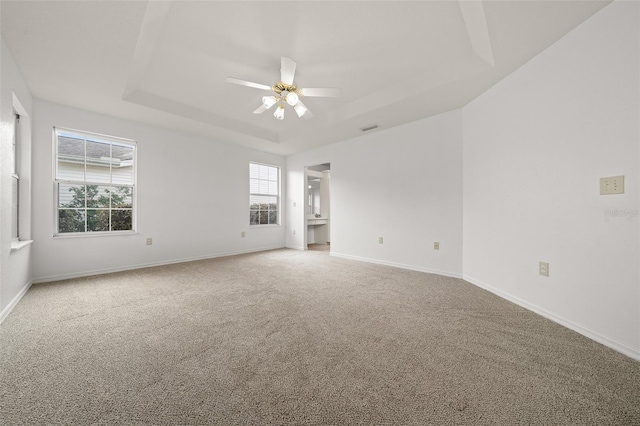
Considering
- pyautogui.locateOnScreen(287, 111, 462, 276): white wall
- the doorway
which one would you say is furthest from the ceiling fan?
the doorway

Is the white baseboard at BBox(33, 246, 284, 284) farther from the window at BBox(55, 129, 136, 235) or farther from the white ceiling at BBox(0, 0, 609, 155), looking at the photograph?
the white ceiling at BBox(0, 0, 609, 155)

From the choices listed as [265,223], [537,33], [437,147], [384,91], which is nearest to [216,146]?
[265,223]

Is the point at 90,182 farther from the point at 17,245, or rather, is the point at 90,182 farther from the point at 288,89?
the point at 288,89

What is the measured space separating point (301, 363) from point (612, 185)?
8.50 feet

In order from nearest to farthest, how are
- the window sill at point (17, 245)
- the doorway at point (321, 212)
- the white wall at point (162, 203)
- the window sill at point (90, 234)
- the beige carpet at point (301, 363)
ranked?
the beige carpet at point (301, 363) → the window sill at point (17, 245) → the white wall at point (162, 203) → the window sill at point (90, 234) → the doorway at point (321, 212)

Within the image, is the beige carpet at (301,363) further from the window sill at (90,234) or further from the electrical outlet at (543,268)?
the window sill at (90,234)

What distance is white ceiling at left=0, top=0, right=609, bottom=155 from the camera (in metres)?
1.96

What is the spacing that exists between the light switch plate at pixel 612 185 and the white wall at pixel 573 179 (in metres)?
0.04

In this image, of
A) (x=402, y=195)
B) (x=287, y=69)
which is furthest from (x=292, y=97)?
(x=402, y=195)

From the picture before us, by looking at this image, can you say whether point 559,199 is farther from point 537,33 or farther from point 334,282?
point 334,282

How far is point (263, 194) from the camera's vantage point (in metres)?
6.08

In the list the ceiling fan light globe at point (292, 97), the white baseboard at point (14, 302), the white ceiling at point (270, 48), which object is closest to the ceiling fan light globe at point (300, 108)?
the ceiling fan light globe at point (292, 97)

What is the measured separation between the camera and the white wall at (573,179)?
5.49 ft

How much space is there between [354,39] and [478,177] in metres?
2.37
